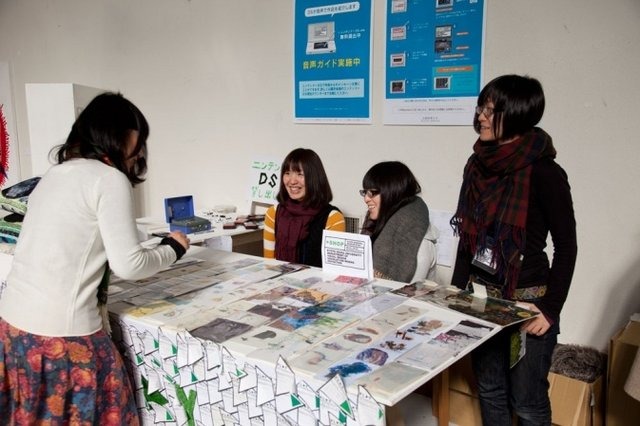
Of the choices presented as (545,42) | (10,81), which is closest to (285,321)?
(545,42)

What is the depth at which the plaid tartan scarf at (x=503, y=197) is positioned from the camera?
4.77ft

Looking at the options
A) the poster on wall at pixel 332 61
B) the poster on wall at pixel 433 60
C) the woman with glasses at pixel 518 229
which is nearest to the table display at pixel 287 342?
the woman with glasses at pixel 518 229

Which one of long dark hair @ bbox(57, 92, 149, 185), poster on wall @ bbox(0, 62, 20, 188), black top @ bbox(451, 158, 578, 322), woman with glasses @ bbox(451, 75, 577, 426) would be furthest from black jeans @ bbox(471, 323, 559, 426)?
poster on wall @ bbox(0, 62, 20, 188)

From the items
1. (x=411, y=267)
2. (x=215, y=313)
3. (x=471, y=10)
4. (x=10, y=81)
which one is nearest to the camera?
(x=215, y=313)

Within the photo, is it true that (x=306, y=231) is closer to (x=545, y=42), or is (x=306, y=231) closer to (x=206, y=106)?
(x=545, y=42)

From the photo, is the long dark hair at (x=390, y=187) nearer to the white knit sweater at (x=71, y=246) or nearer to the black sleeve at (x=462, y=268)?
the black sleeve at (x=462, y=268)

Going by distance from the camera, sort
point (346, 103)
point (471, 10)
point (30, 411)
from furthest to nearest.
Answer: point (346, 103), point (471, 10), point (30, 411)

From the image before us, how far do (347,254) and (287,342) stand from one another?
56cm

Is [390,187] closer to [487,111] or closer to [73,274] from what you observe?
[487,111]

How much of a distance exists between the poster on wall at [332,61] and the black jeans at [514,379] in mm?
1613

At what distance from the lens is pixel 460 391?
2293 mm

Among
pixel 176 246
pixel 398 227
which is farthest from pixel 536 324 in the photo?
pixel 176 246

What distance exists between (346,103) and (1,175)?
353 cm

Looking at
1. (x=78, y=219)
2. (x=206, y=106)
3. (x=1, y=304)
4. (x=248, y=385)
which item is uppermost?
(x=206, y=106)
